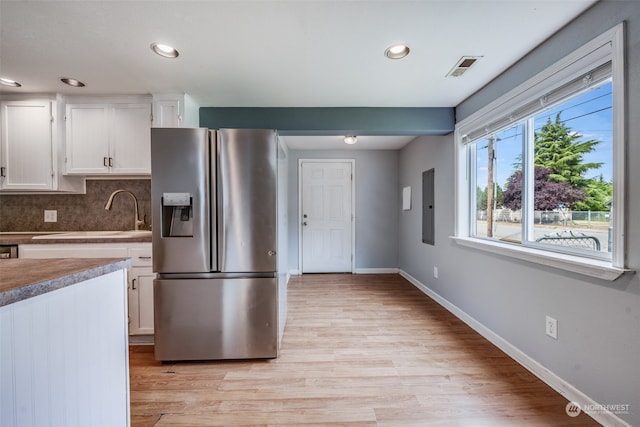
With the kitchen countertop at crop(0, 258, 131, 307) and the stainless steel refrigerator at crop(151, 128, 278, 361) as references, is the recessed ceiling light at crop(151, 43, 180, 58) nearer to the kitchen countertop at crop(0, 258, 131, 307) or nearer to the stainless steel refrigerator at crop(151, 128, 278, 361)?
the stainless steel refrigerator at crop(151, 128, 278, 361)

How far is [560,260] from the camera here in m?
1.51

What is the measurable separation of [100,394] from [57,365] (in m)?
0.26

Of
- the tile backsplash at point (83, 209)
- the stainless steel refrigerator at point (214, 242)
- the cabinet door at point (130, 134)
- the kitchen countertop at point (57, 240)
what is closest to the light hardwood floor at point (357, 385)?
the stainless steel refrigerator at point (214, 242)

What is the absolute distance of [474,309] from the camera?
2.41 metres

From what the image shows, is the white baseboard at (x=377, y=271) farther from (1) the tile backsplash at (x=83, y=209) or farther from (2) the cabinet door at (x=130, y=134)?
(2) the cabinet door at (x=130, y=134)

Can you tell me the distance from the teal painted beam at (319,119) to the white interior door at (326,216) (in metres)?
1.77

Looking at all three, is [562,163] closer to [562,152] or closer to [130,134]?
[562,152]

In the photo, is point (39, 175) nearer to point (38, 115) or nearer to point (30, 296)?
point (38, 115)

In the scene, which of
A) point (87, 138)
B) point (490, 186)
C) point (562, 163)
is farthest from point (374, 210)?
point (87, 138)

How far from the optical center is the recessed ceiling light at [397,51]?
1.67m

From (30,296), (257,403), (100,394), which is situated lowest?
(257,403)

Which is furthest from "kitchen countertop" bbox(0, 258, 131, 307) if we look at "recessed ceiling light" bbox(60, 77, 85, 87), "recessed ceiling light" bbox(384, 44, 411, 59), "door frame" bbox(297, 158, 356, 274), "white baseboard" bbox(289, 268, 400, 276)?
"white baseboard" bbox(289, 268, 400, 276)


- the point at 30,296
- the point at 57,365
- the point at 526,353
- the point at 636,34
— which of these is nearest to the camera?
the point at 30,296

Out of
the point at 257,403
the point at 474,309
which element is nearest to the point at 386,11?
the point at 257,403
